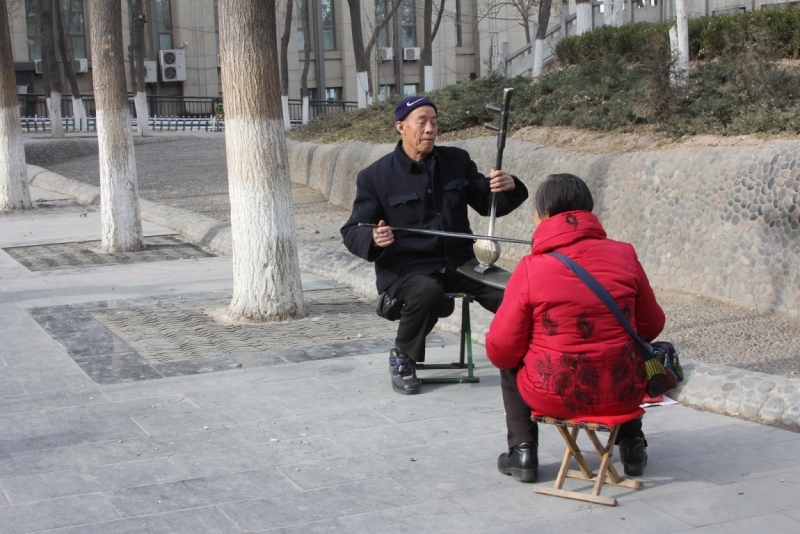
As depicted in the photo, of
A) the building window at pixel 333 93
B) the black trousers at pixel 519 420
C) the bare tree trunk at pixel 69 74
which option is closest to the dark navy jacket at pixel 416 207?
the black trousers at pixel 519 420

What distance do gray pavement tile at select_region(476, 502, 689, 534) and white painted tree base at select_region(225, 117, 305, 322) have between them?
3909mm

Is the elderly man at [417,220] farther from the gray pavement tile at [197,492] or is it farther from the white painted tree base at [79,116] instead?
the white painted tree base at [79,116]

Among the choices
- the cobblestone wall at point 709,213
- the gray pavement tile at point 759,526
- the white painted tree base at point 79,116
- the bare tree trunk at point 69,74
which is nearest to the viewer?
the gray pavement tile at point 759,526

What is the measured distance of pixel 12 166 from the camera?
15.3 m

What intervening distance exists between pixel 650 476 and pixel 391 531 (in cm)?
120

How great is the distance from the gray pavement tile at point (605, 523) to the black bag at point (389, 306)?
186 cm

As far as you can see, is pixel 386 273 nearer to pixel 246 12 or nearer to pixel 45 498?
pixel 45 498

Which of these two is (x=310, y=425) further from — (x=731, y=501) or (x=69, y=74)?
(x=69, y=74)

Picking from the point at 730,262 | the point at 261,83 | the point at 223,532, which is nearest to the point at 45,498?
the point at 223,532

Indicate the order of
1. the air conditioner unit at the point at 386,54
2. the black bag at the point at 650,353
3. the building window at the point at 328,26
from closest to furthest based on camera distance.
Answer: the black bag at the point at 650,353
the air conditioner unit at the point at 386,54
the building window at the point at 328,26

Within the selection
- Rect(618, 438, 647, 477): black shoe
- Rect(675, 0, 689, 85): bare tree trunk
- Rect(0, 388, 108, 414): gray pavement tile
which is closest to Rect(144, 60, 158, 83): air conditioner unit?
Rect(675, 0, 689, 85): bare tree trunk

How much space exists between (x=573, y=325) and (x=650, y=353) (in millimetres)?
368

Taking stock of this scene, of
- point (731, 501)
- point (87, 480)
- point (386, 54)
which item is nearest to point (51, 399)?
point (87, 480)

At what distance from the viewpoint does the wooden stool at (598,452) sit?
12.5 ft
